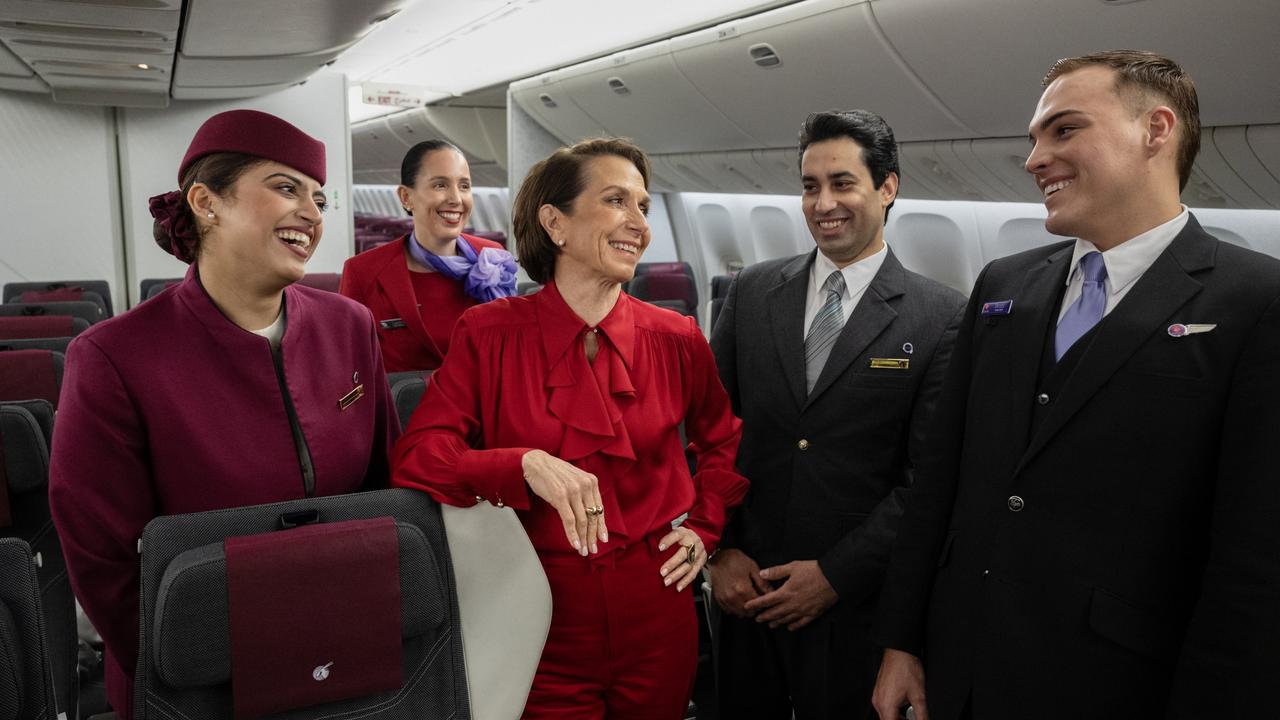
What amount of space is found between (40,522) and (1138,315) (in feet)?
10.8

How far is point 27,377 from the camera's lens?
405 centimetres

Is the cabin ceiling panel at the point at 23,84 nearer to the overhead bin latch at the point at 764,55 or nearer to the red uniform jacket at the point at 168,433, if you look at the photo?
the overhead bin latch at the point at 764,55

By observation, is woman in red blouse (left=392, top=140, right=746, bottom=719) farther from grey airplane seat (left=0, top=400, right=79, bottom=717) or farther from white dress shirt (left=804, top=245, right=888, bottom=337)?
grey airplane seat (left=0, top=400, right=79, bottom=717)

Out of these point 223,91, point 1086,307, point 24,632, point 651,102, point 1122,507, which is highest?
Result: point 223,91

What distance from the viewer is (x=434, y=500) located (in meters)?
1.86

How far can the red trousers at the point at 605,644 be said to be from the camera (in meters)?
1.94

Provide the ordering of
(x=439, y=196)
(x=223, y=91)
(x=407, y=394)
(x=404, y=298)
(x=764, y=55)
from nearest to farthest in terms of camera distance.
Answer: (x=407, y=394) → (x=404, y=298) → (x=439, y=196) → (x=764, y=55) → (x=223, y=91)

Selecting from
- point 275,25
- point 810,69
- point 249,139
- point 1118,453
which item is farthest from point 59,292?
point 1118,453

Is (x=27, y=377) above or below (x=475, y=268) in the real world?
below

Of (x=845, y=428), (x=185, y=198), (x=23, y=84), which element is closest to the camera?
(x=185, y=198)

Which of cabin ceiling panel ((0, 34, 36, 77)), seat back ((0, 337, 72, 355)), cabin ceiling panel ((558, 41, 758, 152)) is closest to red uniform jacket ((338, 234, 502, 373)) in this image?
seat back ((0, 337, 72, 355))

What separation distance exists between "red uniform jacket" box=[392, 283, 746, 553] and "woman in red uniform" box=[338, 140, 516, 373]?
171cm

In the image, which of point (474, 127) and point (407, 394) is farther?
point (474, 127)

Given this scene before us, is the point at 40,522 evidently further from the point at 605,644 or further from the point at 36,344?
the point at 605,644
